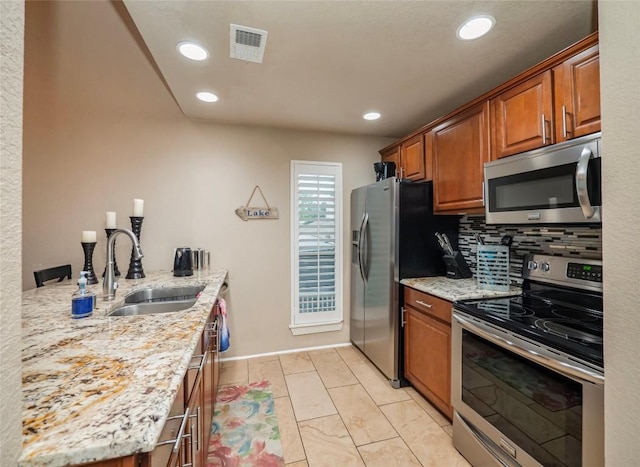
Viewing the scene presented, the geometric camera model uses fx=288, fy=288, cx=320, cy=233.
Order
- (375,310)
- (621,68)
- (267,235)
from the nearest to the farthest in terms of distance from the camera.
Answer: (621,68), (375,310), (267,235)

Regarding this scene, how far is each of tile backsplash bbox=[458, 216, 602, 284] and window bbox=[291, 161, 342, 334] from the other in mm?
1303

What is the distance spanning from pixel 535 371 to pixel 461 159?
1.48 metres

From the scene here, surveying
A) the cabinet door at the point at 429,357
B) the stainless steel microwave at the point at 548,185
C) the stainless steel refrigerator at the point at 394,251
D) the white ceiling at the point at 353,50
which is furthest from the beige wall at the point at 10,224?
the stainless steel refrigerator at the point at 394,251

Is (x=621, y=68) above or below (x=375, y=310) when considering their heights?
above

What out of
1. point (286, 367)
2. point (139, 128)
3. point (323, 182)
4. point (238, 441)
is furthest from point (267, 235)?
point (238, 441)

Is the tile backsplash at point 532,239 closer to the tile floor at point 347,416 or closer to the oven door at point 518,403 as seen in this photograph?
the oven door at point 518,403

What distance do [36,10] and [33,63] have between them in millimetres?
582

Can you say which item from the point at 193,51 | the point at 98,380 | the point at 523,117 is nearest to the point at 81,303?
the point at 98,380

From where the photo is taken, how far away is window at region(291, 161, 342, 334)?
3.14 m

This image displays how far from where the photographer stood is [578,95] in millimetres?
1442

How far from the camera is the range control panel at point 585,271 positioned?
1.56 meters

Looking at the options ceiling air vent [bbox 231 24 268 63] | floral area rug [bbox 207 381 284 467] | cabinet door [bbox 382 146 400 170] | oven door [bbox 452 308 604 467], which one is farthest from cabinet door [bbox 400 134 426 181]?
floral area rug [bbox 207 381 284 467]

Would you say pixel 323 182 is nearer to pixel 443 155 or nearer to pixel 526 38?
pixel 443 155

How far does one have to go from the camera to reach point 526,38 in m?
1.61
